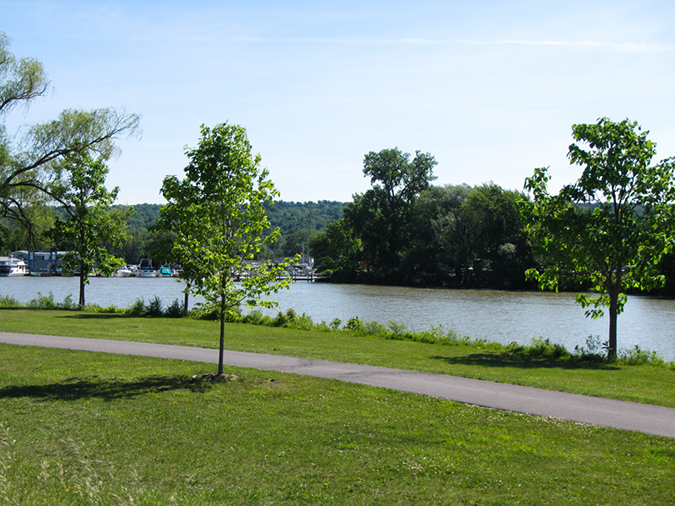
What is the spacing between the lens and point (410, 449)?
793 cm

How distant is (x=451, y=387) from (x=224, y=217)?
5.88 metres

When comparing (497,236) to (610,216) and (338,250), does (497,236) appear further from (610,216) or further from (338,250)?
(610,216)

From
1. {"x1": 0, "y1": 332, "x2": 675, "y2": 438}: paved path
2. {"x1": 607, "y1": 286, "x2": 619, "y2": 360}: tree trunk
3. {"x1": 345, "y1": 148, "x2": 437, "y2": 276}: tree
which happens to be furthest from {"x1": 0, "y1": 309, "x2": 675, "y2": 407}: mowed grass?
{"x1": 345, "y1": 148, "x2": 437, "y2": 276}: tree

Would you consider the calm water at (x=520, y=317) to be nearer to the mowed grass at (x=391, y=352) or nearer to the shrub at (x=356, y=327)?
the mowed grass at (x=391, y=352)

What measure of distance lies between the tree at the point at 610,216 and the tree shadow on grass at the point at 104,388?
1320 cm

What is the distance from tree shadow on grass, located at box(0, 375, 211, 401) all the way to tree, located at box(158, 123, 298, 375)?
3.31ft

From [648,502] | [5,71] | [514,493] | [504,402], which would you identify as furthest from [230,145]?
[5,71]

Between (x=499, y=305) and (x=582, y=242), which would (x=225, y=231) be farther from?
(x=499, y=305)

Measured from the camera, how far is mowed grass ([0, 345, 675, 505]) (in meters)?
6.34

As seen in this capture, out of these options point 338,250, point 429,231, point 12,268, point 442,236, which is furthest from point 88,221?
point 12,268

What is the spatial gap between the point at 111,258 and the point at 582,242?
81.7 feet

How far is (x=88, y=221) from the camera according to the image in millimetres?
32594

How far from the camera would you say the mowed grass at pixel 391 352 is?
1342 centimetres

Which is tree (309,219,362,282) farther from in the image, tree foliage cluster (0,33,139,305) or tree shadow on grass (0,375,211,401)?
tree shadow on grass (0,375,211,401)
